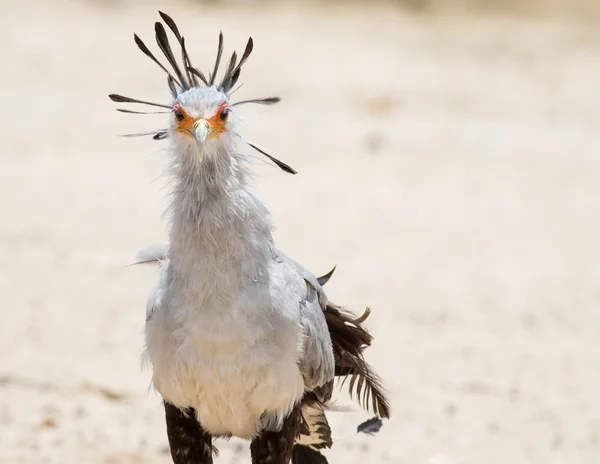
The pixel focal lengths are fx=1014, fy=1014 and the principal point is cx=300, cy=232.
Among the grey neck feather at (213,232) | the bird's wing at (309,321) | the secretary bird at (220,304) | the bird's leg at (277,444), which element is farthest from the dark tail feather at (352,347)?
→ the grey neck feather at (213,232)

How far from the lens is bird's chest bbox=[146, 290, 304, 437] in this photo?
3.67 m

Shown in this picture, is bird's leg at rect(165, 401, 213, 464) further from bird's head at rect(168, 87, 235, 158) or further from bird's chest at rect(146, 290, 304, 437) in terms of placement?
bird's head at rect(168, 87, 235, 158)

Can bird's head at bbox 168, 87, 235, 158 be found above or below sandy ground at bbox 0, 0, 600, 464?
above

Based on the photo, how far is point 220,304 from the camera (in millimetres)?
3680

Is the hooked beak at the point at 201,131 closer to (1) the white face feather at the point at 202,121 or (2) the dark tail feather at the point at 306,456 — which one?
(1) the white face feather at the point at 202,121

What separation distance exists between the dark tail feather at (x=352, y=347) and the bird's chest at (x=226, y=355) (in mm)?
641

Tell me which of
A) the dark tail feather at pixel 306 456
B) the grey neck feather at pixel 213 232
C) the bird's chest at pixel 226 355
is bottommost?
the dark tail feather at pixel 306 456

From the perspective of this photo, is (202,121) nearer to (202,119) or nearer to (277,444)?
(202,119)

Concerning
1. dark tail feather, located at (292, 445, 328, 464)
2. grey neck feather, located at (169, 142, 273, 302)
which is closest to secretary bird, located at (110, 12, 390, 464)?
grey neck feather, located at (169, 142, 273, 302)

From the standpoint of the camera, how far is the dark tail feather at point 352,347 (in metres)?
4.45

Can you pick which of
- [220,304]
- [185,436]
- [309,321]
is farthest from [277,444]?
[220,304]

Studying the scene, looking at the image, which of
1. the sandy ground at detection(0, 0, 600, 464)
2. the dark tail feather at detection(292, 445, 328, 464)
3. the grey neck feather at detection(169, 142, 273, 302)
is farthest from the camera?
the sandy ground at detection(0, 0, 600, 464)

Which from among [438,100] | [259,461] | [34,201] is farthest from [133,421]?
[438,100]

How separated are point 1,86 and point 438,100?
5.72 metres
